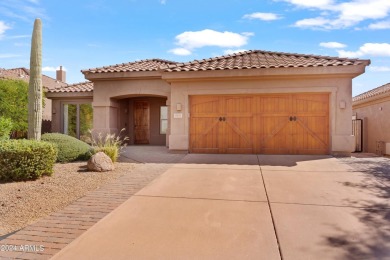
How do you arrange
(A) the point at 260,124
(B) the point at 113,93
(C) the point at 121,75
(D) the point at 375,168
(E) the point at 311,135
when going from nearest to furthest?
1. (D) the point at 375,168
2. (E) the point at 311,135
3. (A) the point at 260,124
4. (C) the point at 121,75
5. (B) the point at 113,93

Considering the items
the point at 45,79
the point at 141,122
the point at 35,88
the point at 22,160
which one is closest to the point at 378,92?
the point at 141,122

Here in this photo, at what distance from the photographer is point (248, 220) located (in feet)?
14.0

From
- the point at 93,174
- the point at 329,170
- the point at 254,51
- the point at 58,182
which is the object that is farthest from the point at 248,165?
the point at 254,51

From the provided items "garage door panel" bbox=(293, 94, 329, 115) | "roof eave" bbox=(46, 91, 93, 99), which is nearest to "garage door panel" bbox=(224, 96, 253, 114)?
"garage door panel" bbox=(293, 94, 329, 115)

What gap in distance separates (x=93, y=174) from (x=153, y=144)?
8.26 m

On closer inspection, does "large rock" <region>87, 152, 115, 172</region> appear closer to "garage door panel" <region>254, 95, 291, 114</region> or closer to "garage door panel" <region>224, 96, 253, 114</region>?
"garage door panel" <region>224, 96, 253, 114</region>

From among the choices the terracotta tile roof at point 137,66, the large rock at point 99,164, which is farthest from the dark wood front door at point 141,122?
the large rock at point 99,164

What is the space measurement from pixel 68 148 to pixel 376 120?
17125 millimetres

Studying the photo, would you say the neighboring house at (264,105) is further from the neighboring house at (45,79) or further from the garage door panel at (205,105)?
the neighboring house at (45,79)

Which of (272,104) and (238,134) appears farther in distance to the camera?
(238,134)

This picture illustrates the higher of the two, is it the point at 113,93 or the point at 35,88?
the point at 113,93

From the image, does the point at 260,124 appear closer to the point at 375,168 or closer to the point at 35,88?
the point at 375,168

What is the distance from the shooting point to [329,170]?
7773mm

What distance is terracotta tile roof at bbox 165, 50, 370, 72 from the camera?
34.0 ft
